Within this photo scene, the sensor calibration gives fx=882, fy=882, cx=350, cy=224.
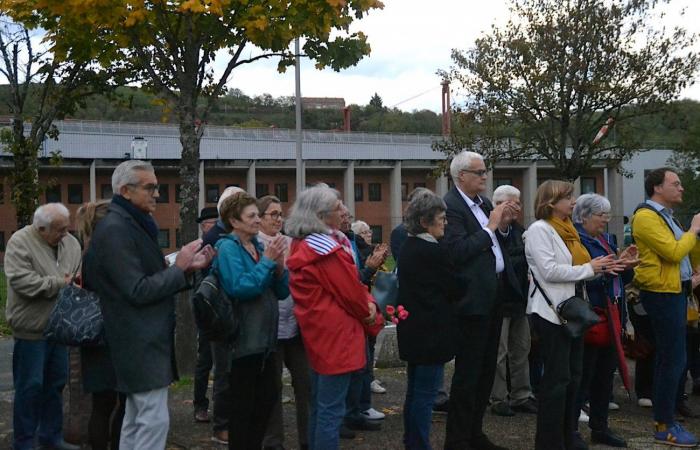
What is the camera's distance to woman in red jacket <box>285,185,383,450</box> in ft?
18.5

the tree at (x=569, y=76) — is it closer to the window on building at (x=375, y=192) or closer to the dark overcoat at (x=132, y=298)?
the dark overcoat at (x=132, y=298)

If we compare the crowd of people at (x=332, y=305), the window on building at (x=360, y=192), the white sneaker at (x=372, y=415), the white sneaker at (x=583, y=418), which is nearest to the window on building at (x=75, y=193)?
the window on building at (x=360, y=192)

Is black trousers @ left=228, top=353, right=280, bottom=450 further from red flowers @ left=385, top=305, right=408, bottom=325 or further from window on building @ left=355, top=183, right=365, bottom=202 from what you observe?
window on building @ left=355, top=183, right=365, bottom=202

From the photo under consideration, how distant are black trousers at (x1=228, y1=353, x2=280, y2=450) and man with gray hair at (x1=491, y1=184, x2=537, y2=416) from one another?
106 inches

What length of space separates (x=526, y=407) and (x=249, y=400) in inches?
136

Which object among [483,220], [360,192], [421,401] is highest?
[360,192]

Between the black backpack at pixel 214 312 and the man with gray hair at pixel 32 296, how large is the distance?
1.61m

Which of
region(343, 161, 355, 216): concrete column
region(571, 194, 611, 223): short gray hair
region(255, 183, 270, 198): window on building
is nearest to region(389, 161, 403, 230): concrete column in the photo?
region(343, 161, 355, 216): concrete column

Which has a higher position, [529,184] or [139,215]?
[529,184]

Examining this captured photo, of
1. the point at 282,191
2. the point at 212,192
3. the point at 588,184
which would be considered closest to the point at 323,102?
the point at 588,184

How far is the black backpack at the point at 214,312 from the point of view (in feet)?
17.6

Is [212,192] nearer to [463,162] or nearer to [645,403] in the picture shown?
[645,403]

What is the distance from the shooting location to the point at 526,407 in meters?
8.27

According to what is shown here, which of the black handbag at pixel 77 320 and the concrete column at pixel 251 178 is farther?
the concrete column at pixel 251 178
